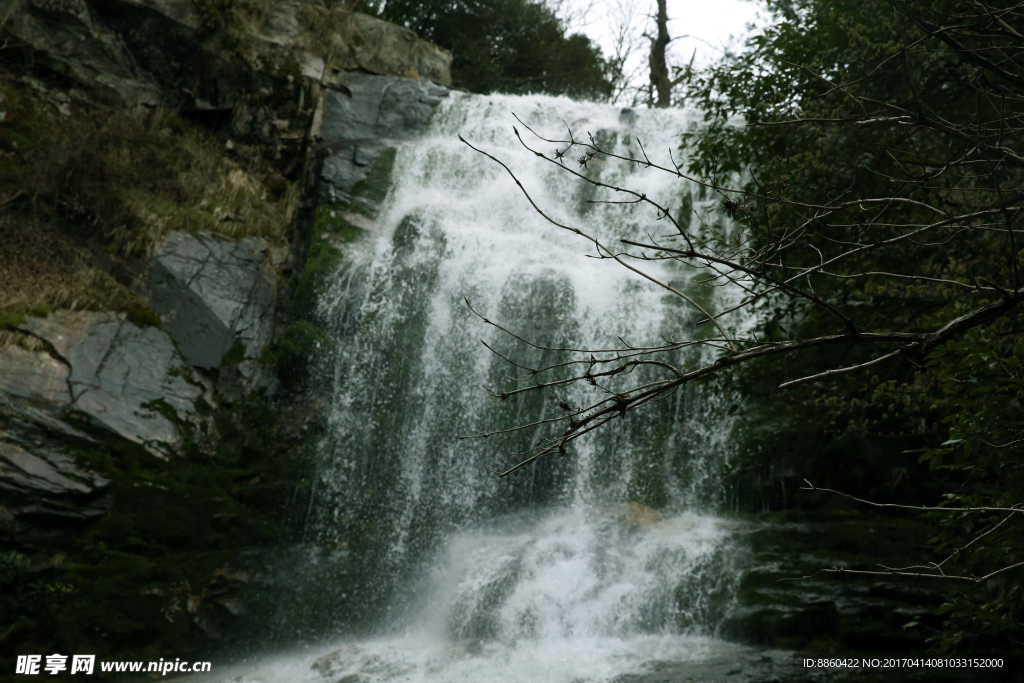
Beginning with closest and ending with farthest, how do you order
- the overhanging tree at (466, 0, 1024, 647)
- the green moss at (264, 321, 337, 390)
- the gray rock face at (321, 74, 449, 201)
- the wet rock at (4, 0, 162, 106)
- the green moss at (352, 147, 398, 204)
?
1. the overhanging tree at (466, 0, 1024, 647)
2. the green moss at (264, 321, 337, 390)
3. the wet rock at (4, 0, 162, 106)
4. the green moss at (352, 147, 398, 204)
5. the gray rock face at (321, 74, 449, 201)

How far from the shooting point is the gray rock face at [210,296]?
9.94m

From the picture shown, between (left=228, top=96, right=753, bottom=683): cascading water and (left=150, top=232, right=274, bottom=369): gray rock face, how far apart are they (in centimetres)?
113

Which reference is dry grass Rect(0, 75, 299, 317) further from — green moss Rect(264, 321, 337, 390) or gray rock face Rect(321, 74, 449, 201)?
green moss Rect(264, 321, 337, 390)

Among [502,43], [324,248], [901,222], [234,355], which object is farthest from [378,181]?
[502,43]

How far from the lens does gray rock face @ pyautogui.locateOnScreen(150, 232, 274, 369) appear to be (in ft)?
32.6

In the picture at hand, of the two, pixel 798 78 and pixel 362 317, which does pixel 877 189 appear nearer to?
pixel 798 78

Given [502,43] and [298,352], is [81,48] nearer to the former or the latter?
[298,352]

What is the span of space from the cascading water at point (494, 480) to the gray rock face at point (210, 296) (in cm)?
113

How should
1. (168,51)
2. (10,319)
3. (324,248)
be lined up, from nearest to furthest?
(10,319) → (324,248) → (168,51)

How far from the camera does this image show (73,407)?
27.4 feet

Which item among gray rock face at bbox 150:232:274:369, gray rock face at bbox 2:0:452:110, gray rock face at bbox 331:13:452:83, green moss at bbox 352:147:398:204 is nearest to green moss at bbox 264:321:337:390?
gray rock face at bbox 150:232:274:369

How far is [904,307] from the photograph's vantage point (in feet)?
21.4

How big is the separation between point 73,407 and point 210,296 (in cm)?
248

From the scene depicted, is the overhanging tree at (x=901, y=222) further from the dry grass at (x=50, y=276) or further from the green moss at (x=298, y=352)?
the dry grass at (x=50, y=276)
